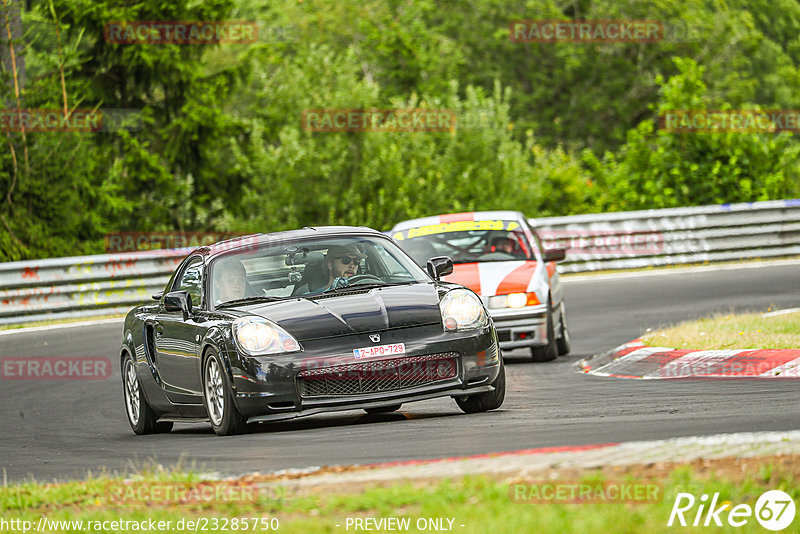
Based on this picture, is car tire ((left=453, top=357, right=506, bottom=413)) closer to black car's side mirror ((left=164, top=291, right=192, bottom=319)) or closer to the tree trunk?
black car's side mirror ((left=164, top=291, right=192, bottom=319))

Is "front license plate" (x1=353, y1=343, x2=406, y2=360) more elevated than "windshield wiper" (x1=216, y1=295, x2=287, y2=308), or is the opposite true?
"windshield wiper" (x1=216, y1=295, x2=287, y2=308)

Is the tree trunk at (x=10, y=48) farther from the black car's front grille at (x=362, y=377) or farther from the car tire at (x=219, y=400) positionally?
the black car's front grille at (x=362, y=377)

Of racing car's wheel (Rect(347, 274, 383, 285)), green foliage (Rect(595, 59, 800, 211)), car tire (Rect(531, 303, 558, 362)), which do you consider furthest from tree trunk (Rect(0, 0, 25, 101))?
racing car's wheel (Rect(347, 274, 383, 285))

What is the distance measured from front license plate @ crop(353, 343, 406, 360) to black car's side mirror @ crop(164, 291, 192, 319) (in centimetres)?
174

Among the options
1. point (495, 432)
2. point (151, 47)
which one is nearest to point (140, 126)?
point (151, 47)

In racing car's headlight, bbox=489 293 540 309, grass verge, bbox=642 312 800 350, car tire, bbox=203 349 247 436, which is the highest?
car tire, bbox=203 349 247 436

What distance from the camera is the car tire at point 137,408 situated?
1107 cm

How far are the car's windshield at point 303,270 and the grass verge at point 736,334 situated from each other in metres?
3.15

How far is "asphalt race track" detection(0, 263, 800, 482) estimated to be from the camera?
7.51 m

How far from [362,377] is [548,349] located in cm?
547

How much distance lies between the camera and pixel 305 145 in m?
27.5

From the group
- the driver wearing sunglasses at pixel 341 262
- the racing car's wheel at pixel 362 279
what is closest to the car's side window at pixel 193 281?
the driver wearing sunglasses at pixel 341 262

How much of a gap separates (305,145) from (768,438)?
2161cm

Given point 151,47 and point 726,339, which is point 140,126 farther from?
point 726,339
